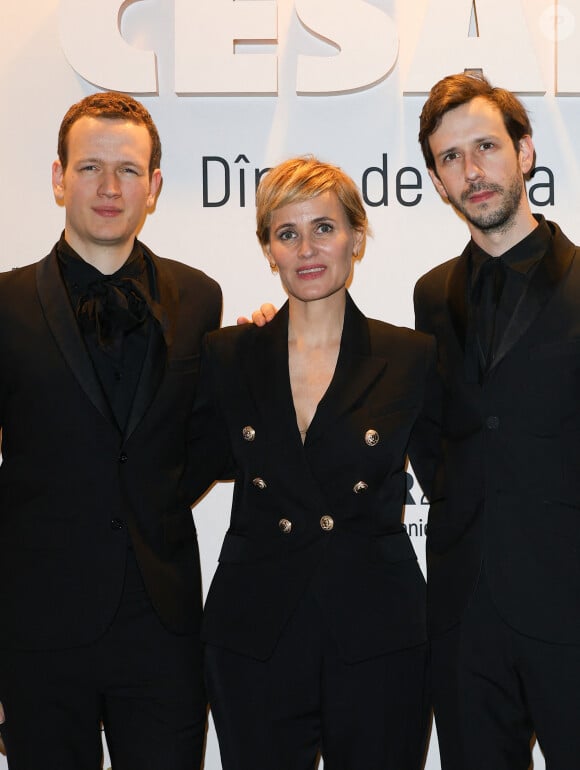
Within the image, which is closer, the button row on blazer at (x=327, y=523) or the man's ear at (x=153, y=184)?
Answer: the button row on blazer at (x=327, y=523)

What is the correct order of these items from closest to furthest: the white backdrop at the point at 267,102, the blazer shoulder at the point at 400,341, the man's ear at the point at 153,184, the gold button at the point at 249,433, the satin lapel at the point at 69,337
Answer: the satin lapel at the point at 69,337, the gold button at the point at 249,433, the blazer shoulder at the point at 400,341, the man's ear at the point at 153,184, the white backdrop at the point at 267,102

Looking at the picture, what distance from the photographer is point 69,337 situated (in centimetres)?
247

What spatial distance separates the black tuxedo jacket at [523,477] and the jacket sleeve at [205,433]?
640mm

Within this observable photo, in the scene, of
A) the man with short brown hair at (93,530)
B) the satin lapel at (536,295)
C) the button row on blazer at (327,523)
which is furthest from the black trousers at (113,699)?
the satin lapel at (536,295)

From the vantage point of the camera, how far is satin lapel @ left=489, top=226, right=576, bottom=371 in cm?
248

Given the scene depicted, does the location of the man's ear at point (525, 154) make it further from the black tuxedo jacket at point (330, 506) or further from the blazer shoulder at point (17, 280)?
the blazer shoulder at point (17, 280)

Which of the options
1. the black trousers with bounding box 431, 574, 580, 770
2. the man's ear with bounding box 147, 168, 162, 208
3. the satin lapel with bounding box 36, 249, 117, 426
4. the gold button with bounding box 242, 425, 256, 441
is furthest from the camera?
the man's ear with bounding box 147, 168, 162, 208

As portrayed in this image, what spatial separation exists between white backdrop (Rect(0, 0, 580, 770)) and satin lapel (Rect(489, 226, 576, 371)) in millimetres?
956

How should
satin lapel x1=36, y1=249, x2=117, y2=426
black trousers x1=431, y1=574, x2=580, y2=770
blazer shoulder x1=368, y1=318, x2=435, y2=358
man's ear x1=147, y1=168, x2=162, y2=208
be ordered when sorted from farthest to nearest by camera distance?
1. man's ear x1=147, y1=168, x2=162, y2=208
2. blazer shoulder x1=368, y1=318, x2=435, y2=358
3. satin lapel x1=36, y1=249, x2=117, y2=426
4. black trousers x1=431, y1=574, x2=580, y2=770


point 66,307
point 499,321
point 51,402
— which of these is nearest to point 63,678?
point 51,402

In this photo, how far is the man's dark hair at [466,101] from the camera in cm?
280

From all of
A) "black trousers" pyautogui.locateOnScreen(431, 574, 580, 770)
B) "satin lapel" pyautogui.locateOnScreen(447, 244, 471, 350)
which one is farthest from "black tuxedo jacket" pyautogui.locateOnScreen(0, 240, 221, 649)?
"satin lapel" pyautogui.locateOnScreen(447, 244, 471, 350)

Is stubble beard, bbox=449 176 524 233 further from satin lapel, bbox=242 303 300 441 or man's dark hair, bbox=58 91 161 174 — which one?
man's dark hair, bbox=58 91 161 174

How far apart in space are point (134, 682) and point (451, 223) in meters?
1.94
